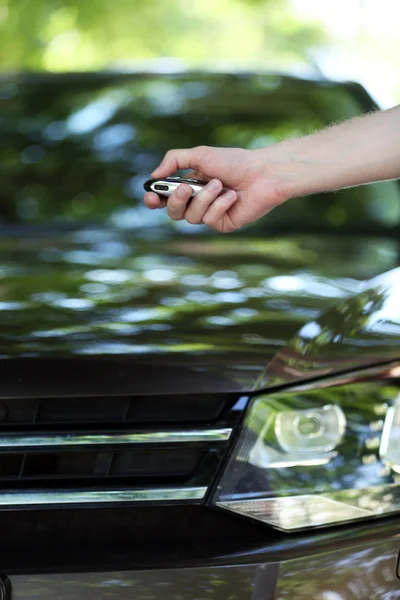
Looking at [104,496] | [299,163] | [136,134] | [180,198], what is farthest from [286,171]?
[136,134]

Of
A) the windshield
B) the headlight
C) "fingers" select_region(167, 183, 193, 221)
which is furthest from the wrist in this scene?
the windshield

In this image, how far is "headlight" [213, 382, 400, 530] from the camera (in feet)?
7.30

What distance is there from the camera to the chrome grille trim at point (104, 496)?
7.25 feet

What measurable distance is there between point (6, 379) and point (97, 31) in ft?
38.7

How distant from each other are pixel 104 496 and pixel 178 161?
0.77 meters

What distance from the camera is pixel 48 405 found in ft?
7.32

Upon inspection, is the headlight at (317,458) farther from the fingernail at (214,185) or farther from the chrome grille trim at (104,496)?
the fingernail at (214,185)

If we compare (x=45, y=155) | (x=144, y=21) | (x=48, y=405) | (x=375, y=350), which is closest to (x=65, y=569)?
(x=48, y=405)

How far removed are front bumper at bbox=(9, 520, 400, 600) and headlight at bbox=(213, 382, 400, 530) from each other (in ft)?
0.28

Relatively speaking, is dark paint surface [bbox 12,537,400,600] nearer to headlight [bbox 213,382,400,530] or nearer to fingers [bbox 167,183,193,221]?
headlight [bbox 213,382,400,530]

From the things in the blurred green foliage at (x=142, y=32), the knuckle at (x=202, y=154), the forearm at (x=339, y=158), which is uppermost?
the forearm at (x=339, y=158)

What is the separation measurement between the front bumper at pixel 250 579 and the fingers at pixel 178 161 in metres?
0.83

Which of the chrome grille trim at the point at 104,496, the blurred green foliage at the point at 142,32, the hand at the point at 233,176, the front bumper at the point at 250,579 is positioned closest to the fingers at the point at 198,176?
the hand at the point at 233,176

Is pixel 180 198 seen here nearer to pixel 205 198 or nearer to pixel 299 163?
pixel 205 198
